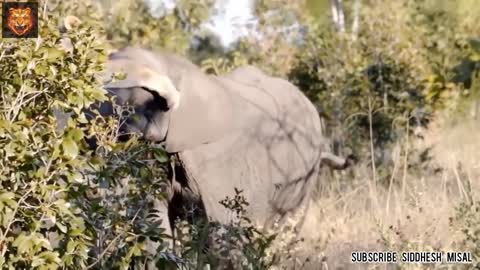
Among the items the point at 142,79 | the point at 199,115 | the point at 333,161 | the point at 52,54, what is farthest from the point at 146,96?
the point at 333,161

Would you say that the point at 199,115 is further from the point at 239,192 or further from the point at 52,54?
the point at 52,54

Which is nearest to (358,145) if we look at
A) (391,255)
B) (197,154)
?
(197,154)

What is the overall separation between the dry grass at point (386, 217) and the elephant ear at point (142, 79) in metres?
1.08

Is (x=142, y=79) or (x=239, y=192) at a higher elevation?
(x=142, y=79)

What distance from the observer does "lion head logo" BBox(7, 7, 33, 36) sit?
12.6ft

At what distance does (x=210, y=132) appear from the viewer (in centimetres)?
604

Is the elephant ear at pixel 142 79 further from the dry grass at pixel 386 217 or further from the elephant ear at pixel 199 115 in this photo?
the dry grass at pixel 386 217

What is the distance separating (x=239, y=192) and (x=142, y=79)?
134 centimetres

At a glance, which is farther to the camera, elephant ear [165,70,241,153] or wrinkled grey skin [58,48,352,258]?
elephant ear [165,70,241,153]

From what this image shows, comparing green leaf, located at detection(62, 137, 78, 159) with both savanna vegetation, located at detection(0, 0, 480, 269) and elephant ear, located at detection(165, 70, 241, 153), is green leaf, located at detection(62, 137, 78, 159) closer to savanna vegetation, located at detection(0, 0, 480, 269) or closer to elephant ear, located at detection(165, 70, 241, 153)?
savanna vegetation, located at detection(0, 0, 480, 269)

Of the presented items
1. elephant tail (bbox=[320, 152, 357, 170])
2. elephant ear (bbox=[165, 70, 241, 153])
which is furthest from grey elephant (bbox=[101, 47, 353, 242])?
elephant tail (bbox=[320, 152, 357, 170])

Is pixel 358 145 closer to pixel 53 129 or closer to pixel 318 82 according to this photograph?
pixel 318 82

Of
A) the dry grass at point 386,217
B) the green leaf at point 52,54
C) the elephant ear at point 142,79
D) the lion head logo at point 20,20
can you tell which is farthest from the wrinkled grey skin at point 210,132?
the green leaf at point 52,54

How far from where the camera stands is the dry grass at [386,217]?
15.9 feet
